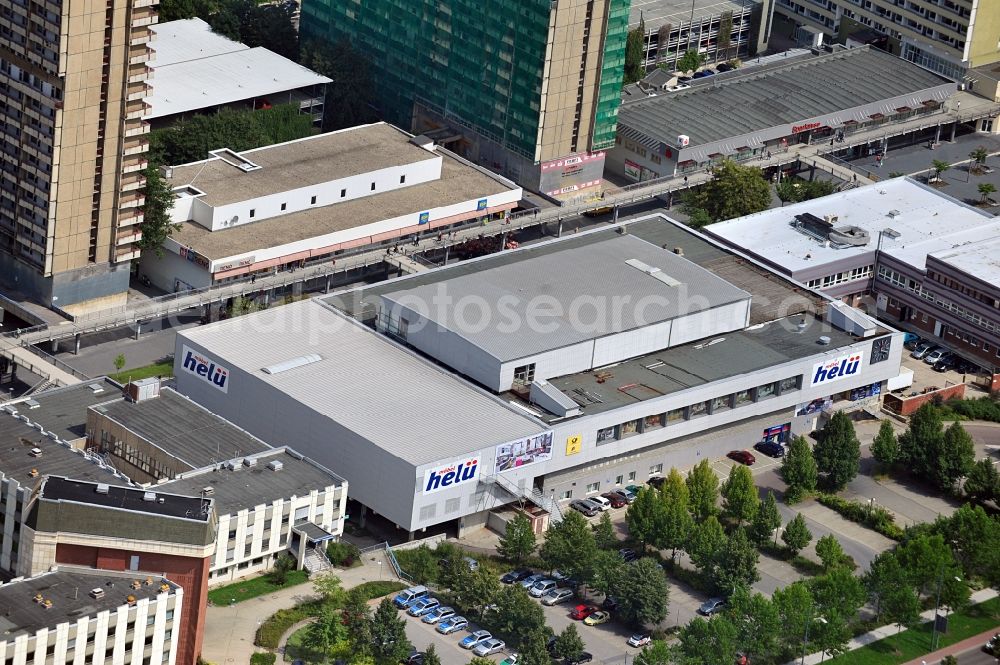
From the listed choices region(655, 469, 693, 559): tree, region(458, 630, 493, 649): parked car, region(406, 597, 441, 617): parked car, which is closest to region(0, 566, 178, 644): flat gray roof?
region(406, 597, 441, 617): parked car

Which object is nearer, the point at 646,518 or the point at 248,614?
the point at 248,614

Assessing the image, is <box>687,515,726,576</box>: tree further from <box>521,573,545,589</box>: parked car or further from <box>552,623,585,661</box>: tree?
<box>552,623,585,661</box>: tree

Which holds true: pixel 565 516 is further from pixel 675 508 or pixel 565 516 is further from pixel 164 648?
pixel 164 648

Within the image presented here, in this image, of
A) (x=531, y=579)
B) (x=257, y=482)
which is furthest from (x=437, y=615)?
(x=257, y=482)

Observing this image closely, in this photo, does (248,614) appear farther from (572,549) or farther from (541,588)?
(572,549)

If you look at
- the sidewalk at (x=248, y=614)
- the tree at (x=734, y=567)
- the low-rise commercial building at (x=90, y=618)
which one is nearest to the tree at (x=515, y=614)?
the sidewalk at (x=248, y=614)

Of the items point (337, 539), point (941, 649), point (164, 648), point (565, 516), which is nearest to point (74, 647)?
point (164, 648)
